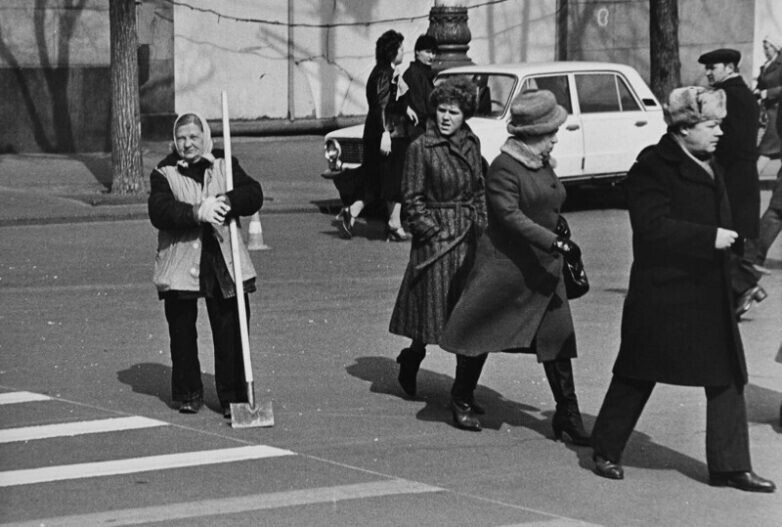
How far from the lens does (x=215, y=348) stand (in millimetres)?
8914

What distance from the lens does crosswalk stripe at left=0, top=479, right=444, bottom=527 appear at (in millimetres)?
6926

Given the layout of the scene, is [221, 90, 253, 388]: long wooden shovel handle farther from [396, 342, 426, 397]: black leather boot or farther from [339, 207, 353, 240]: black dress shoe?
[339, 207, 353, 240]: black dress shoe

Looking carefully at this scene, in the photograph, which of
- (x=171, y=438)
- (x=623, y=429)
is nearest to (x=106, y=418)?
(x=171, y=438)

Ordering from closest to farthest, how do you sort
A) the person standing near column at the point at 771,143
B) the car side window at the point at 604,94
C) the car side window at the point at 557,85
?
the person standing near column at the point at 771,143 → the car side window at the point at 557,85 → the car side window at the point at 604,94

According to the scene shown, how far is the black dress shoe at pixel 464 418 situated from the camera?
8.54 metres

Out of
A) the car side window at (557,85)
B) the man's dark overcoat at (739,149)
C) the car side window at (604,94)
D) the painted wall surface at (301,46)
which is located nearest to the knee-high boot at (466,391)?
the man's dark overcoat at (739,149)

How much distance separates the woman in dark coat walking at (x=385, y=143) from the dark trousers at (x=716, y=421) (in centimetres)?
780

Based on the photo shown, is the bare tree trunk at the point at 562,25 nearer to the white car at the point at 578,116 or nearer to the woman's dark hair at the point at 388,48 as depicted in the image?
the white car at the point at 578,116

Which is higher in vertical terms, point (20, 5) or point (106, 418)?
point (20, 5)

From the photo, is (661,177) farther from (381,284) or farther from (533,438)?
(381,284)

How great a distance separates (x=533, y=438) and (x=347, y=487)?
1.38m

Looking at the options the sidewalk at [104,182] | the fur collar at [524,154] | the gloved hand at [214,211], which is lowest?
the sidewalk at [104,182]

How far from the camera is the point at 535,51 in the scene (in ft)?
88.6

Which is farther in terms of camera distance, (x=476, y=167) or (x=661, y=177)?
(x=476, y=167)
